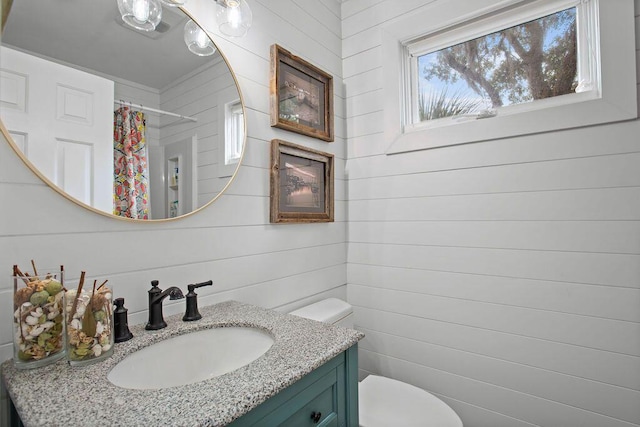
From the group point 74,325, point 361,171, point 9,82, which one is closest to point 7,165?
point 9,82

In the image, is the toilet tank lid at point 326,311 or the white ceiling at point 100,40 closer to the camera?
the white ceiling at point 100,40

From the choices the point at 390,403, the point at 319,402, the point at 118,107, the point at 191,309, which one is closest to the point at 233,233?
the point at 191,309

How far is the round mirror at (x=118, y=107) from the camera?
2.62 feet

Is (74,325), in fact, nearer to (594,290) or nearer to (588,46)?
(594,290)

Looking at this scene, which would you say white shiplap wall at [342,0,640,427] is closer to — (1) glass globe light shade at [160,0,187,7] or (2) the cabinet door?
(2) the cabinet door

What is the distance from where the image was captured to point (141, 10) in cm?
99

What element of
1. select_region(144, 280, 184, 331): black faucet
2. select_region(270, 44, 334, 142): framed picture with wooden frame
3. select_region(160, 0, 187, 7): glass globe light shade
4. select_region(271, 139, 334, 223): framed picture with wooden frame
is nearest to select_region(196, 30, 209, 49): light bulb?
select_region(160, 0, 187, 7): glass globe light shade

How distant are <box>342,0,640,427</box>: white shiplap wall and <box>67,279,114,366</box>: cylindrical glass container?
135 cm

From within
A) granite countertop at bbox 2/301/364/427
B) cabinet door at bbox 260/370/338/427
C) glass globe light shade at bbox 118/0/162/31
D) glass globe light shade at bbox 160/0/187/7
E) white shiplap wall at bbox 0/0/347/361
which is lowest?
cabinet door at bbox 260/370/338/427

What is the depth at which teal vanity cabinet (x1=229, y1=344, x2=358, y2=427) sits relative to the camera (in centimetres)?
67

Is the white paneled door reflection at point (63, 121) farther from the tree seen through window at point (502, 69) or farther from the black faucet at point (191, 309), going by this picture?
the tree seen through window at point (502, 69)

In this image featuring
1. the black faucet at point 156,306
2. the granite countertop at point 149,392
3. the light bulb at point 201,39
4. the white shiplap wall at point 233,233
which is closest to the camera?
the granite countertop at point 149,392

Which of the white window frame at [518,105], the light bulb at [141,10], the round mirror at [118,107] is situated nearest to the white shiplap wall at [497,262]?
the white window frame at [518,105]

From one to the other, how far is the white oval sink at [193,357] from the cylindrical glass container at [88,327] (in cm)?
7
